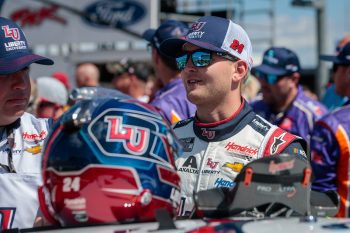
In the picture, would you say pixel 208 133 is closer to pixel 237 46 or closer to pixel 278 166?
pixel 237 46

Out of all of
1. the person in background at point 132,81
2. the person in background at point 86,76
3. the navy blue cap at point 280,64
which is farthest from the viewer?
the person in background at point 86,76

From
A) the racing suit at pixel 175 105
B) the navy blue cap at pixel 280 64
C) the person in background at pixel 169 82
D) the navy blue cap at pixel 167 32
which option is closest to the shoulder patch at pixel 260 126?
the person in background at pixel 169 82

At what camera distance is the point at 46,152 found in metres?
2.64

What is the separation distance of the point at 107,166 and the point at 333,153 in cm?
326

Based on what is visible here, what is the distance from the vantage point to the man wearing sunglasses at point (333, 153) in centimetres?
544

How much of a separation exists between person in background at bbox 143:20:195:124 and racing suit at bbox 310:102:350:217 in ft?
2.98

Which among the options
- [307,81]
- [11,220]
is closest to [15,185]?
[11,220]

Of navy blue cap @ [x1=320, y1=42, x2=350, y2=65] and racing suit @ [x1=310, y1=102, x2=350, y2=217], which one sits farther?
navy blue cap @ [x1=320, y1=42, x2=350, y2=65]

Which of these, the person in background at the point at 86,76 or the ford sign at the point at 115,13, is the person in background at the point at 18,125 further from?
the ford sign at the point at 115,13

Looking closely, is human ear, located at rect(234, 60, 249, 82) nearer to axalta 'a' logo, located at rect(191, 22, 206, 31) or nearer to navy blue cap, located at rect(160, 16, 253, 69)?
navy blue cap, located at rect(160, 16, 253, 69)

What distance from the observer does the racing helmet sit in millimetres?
2514

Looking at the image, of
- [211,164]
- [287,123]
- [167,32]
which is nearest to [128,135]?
[211,164]

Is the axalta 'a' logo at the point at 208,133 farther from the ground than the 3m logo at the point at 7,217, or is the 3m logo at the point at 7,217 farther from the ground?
the axalta 'a' logo at the point at 208,133

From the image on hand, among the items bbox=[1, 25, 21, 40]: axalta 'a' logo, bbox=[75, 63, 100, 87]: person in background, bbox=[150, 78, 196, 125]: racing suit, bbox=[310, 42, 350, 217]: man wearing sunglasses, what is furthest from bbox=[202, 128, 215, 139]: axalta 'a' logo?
bbox=[75, 63, 100, 87]: person in background
